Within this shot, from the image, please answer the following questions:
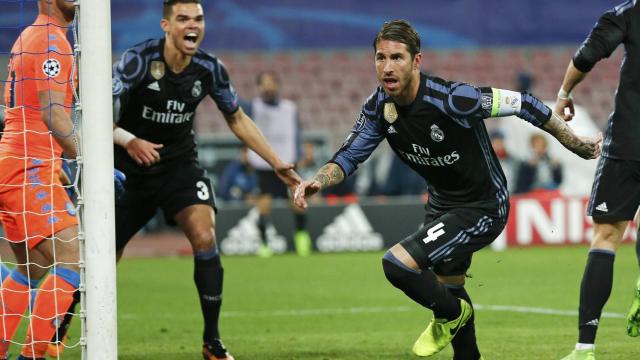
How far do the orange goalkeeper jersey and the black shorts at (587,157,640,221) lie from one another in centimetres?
311

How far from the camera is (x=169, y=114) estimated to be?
24.9 feet

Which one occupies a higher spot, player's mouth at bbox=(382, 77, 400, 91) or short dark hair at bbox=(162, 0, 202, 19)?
short dark hair at bbox=(162, 0, 202, 19)

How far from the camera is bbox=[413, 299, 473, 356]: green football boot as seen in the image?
21.3 feet

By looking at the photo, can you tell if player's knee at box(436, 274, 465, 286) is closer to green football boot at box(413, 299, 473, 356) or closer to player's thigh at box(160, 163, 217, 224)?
green football boot at box(413, 299, 473, 356)

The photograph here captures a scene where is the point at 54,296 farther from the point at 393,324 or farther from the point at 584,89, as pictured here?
the point at 584,89

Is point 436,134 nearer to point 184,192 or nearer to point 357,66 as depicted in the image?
point 184,192

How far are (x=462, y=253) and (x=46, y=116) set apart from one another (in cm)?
248

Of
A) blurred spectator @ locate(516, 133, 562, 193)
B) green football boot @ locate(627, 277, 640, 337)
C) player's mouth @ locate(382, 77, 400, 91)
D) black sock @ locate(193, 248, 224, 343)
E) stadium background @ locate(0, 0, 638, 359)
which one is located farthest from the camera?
blurred spectator @ locate(516, 133, 562, 193)

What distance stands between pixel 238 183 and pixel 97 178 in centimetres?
1285

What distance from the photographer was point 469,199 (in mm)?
6590

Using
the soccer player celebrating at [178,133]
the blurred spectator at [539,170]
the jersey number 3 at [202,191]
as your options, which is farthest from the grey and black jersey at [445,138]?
the blurred spectator at [539,170]

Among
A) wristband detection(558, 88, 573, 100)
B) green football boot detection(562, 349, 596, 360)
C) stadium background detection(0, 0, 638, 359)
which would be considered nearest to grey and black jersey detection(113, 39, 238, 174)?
stadium background detection(0, 0, 638, 359)

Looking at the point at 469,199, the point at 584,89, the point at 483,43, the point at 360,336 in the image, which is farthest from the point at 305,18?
the point at 469,199

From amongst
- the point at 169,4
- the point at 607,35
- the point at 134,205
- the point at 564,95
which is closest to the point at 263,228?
the point at 134,205
